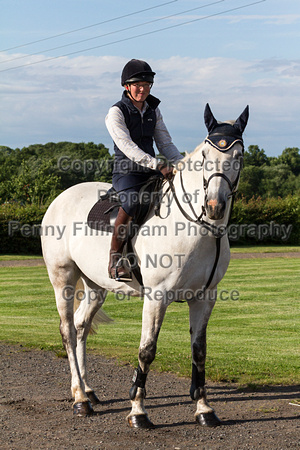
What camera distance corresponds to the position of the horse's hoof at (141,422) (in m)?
5.23

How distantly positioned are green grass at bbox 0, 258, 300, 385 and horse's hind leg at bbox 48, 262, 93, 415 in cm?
101

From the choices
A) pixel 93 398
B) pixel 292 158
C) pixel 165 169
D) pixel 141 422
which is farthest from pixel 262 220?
pixel 292 158

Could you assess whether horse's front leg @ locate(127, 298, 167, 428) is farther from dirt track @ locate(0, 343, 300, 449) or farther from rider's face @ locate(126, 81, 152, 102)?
rider's face @ locate(126, 81, 152, 102)

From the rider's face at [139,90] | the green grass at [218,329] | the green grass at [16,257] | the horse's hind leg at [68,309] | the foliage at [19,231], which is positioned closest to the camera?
the rider's face at [139,90]

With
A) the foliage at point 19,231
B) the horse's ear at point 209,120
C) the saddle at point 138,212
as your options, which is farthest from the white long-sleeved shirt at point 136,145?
the foliage at point 19,231

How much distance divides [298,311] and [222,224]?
8.61 metres

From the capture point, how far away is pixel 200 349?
218 inches

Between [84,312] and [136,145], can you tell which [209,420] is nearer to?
[84,312]

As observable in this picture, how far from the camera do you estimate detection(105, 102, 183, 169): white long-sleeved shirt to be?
525 centimetres

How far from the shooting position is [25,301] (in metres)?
14.9

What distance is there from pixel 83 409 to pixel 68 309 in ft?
3.76

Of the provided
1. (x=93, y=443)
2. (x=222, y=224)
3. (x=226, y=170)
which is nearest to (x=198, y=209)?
(x=222, y=224)

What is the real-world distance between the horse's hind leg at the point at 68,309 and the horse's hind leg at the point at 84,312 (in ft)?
0.53

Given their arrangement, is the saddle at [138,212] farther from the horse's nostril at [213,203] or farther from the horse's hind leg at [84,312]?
the horse's hind leg at [84,312]
